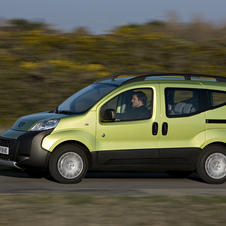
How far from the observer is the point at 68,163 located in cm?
750

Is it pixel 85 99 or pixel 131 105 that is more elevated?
pixel 85 99

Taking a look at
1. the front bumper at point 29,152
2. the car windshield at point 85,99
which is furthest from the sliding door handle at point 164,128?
the front bumper at point 29,152

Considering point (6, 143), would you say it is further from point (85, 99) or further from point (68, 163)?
point (85, 99)

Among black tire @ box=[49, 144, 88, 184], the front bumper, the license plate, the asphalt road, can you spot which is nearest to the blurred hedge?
the asphalt road

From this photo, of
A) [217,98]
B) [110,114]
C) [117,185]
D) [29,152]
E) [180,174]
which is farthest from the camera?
[180,174]

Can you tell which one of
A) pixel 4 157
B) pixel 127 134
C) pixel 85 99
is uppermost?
pixel 85 99

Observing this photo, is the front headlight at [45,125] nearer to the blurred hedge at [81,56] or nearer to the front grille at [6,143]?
the front grille at [6,143]

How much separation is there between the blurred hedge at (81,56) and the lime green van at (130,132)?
27.5 ft

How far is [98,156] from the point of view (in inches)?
299

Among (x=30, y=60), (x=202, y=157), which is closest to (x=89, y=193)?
(x=202, y=157)

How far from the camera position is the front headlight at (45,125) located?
7418mm

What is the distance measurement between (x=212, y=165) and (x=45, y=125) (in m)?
2.99

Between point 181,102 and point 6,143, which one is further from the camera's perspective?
point 181,102

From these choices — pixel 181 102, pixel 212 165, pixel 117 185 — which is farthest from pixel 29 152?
pixel 212 165
